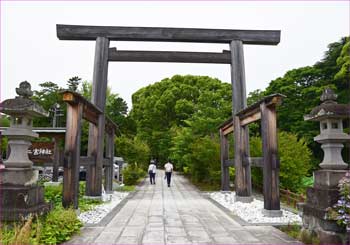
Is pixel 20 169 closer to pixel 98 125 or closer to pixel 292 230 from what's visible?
pixel 292 230

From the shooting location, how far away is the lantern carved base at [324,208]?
396 centimetres

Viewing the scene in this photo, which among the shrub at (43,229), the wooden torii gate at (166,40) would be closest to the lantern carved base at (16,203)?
the shrub at (43,229)

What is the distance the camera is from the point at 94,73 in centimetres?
975

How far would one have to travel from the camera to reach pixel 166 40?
9.88 m

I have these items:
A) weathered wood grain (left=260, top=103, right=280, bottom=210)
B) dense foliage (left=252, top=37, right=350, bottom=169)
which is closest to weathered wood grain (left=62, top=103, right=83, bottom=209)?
weathered wood grain (left=260, top=103, right=280, bottom=210)

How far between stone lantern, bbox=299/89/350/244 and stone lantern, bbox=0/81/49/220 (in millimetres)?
4198

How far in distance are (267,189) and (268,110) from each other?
1840mm

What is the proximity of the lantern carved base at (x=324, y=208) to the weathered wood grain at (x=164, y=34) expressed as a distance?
21.4ft

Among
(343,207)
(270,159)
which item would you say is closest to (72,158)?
(270,159)

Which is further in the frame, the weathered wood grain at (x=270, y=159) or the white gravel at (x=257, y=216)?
the weathered wood grain at (x=270, y=159)

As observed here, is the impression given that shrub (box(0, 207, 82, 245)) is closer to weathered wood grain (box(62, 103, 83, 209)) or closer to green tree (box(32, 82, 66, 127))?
weathered wood grain (box(62, 103, 83, 209))

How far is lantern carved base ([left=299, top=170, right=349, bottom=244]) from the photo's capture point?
396 centimetres

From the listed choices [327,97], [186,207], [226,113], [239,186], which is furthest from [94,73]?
[226,113]

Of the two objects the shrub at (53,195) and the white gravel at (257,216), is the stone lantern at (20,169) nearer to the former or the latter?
the shrub at (53,195)
